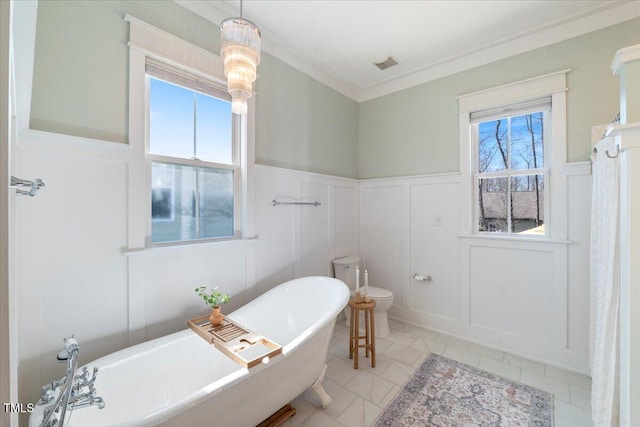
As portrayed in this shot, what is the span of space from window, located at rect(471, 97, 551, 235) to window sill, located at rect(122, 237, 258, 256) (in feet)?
7.30

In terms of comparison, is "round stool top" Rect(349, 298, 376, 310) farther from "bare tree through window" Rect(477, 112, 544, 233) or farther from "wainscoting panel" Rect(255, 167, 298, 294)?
"bare tree through window" Rect(477, 112, 544, 233)

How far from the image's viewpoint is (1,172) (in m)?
0.36

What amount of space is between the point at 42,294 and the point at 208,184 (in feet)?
3.61

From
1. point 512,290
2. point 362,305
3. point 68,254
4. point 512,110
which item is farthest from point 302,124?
point 512,290

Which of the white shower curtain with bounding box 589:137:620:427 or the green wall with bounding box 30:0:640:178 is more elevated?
the green wall with bounding box 30:0:640:178

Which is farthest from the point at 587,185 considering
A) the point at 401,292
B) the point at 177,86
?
the point at 177,86

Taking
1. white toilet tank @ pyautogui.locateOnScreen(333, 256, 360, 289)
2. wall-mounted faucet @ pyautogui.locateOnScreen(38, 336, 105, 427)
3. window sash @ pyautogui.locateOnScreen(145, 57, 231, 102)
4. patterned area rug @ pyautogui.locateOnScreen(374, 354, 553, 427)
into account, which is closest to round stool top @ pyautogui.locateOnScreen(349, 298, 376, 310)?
patterned area rug @ pyautogui.locateOnScreen(374, 354, 553, 427)

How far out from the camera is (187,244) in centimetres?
188

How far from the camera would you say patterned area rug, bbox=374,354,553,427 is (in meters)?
1.63

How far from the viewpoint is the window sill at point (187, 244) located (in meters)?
1.60

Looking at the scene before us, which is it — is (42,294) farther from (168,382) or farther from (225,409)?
(225,409)

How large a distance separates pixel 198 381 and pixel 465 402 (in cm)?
172

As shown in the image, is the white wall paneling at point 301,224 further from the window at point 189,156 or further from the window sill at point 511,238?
the window sill at point 511,238

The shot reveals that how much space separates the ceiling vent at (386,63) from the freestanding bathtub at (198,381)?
2.28 metres
